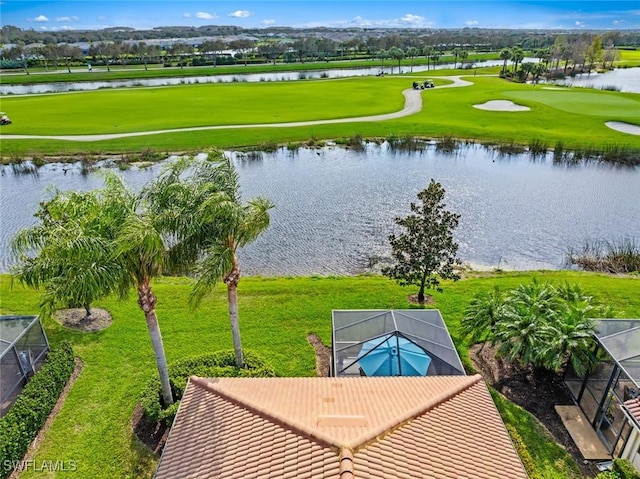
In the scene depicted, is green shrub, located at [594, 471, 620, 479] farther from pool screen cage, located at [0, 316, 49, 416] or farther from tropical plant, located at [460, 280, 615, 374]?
pool screen cage, located at [0, 316, 49, 416]

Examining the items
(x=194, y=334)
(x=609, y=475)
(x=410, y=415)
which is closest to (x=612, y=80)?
(x=609, y=475)

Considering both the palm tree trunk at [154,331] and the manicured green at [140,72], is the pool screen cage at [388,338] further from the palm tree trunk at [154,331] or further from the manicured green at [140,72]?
the manicured green at [140,72]

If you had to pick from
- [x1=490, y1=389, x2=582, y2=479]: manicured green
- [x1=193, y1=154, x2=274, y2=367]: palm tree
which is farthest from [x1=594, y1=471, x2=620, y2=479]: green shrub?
[x1=193, y1=154, x2=274, y2=367]: palm tree

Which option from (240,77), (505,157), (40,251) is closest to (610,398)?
(40,251)

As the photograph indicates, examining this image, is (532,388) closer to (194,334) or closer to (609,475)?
(609,475)

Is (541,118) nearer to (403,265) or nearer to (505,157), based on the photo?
(505,157)

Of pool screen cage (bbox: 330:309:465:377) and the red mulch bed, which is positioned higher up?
pool screen cage (bbox: 330:309:465:377)
